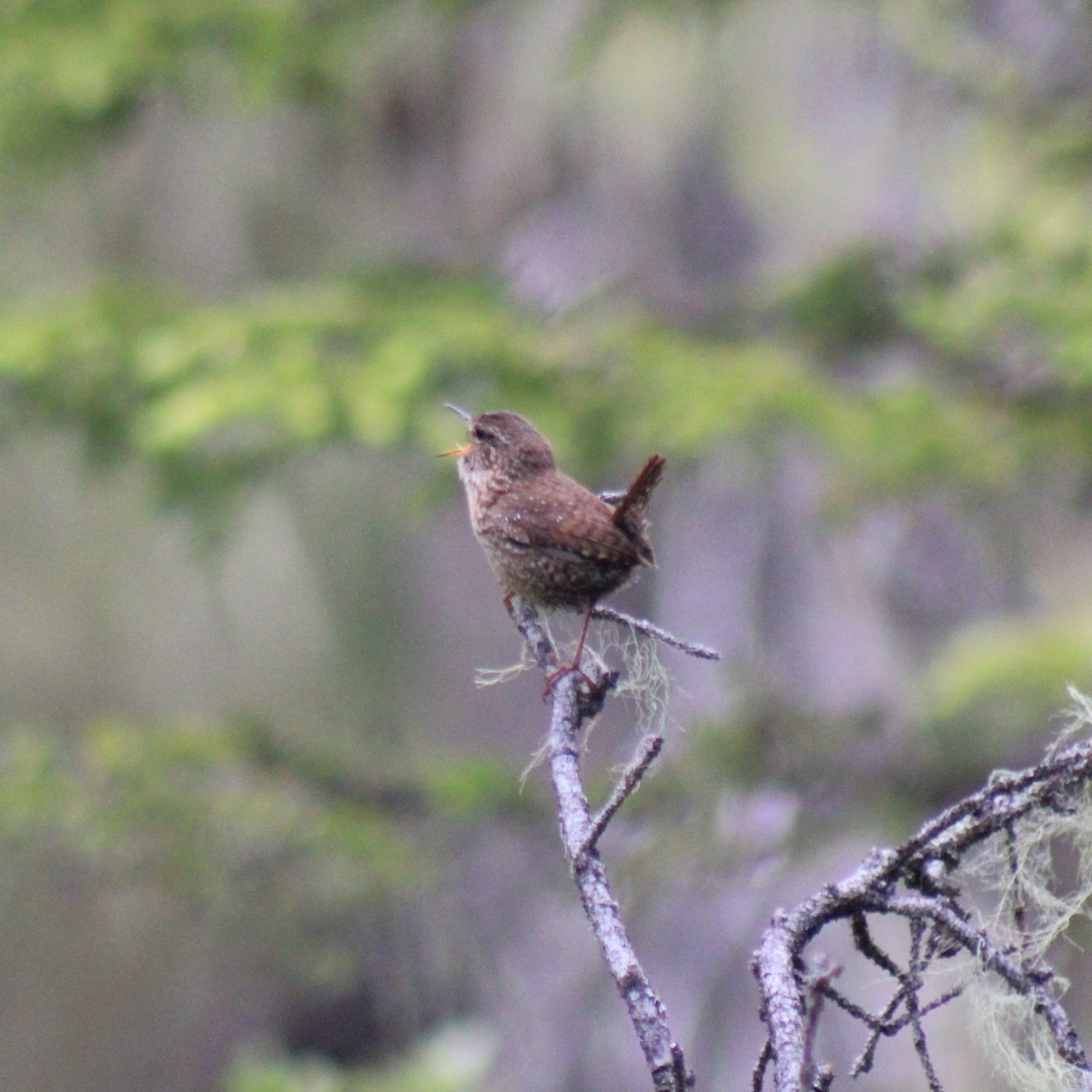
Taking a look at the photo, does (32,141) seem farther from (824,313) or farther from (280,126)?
(280,126)

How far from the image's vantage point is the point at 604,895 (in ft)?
4.75

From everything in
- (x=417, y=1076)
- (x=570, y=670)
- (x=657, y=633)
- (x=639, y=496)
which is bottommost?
(x=657, y=633)

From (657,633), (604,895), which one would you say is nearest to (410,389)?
(657,633)

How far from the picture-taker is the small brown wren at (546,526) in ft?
8.26

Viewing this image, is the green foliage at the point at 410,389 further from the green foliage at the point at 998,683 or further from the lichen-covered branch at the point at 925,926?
the lichen-covered branch at the point at 925,926

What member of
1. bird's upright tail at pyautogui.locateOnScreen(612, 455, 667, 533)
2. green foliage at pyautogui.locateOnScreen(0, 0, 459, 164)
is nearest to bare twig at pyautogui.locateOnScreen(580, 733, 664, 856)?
bird's upright tail at pyautogui.locateOnScreen(612, 455, 667, 533)

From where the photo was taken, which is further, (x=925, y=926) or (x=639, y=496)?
(x=639, y=496)

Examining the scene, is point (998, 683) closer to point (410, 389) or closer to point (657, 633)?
point (410, 389)

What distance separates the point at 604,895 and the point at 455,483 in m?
3.65

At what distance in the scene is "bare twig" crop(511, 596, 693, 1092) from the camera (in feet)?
4.18

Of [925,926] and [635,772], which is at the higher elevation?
[635,772]

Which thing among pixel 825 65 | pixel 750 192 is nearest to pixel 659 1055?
pixel 825 65

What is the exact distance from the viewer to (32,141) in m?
5.12

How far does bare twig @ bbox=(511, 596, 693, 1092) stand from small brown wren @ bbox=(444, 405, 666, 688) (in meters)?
0.41
